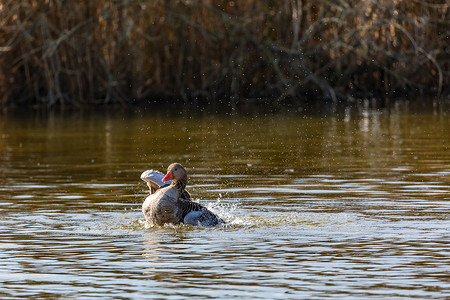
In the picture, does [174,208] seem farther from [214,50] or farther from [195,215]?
[214,50]

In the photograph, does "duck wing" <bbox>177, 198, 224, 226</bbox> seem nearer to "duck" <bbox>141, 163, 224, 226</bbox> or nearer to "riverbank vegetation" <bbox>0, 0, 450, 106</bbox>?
"duck" <bbox>141, 163, 224, 226</bbox>

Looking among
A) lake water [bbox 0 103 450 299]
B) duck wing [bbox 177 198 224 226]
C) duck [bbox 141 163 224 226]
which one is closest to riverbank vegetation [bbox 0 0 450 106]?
lake water [bbox 0 103 450 299]

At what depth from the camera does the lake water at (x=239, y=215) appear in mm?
8586

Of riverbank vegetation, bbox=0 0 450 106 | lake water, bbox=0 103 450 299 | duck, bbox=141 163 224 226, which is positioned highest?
riverbank vegetation, bbox=0 0 450 106

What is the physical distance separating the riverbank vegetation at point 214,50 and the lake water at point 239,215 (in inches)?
288

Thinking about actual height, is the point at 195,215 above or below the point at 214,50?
below

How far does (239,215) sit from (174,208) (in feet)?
3.31

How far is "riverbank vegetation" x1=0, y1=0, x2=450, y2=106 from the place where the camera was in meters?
29.9

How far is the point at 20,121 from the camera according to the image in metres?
26.8

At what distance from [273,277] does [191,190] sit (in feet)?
18.5

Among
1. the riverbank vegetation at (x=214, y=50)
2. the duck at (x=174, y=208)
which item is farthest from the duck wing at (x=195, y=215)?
the riverbank vegetation at (x=214, y=50)

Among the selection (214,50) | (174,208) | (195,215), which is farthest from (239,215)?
(214,50)

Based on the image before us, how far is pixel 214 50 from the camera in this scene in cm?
3127

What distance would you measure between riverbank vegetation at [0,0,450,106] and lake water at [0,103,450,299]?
24.0ft
